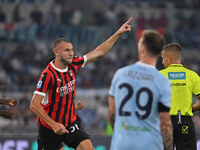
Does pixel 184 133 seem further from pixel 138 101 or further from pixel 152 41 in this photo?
pixel 152 41

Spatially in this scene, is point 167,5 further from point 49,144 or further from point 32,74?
point 49,144

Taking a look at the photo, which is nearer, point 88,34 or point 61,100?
point 61,100

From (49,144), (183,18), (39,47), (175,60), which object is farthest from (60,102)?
(183,18)

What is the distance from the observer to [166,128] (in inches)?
166

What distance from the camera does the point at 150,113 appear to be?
13.4 feet

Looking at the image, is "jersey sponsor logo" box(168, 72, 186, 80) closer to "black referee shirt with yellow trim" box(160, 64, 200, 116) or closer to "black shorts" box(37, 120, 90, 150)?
"black referee shirt with yellow trim" box(160, 64, 200, 116)

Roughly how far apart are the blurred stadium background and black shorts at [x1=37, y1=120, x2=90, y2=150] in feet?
32.6

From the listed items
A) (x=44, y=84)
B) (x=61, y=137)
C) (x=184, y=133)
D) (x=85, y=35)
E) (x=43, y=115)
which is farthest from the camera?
(x=85, y=35)

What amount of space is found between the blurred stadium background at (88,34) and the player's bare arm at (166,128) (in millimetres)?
12480

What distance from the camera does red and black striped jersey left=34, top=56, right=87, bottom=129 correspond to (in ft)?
20.4

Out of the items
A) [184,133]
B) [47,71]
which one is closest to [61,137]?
[47,71]

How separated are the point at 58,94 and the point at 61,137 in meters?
0.68

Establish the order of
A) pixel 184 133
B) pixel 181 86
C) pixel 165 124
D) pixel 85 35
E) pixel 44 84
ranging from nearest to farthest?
pixel 165 124 → pixel 44 84 → pixel 181 86 → pixel 184 133 → pixel 85 35

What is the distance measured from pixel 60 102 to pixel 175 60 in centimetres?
174
